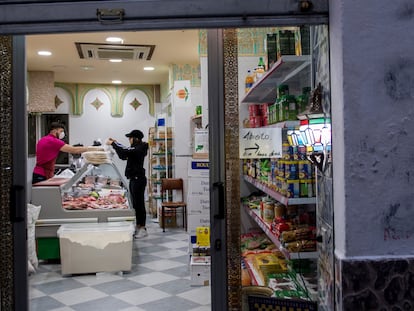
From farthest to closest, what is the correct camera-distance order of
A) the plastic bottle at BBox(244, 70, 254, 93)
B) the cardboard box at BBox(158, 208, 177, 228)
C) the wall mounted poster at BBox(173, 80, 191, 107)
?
the cardboard box at BBox(158, 208, 177, 228), the wall mounted poster at BBox(173, 80, 191, 107), the plastic bottle at BBox(244, 70, 254, 93)

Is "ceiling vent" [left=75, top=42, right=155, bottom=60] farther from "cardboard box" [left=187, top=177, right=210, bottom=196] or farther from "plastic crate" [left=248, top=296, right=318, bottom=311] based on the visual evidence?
"plastic crate" [left=248, top=296, right=318, bottom=311]

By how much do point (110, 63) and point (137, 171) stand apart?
2.52m

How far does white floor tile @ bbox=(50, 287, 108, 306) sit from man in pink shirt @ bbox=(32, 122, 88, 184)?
6.77 feet

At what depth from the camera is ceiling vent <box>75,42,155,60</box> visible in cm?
785

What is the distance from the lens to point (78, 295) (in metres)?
4.78

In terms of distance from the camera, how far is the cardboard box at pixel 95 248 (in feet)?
17.4

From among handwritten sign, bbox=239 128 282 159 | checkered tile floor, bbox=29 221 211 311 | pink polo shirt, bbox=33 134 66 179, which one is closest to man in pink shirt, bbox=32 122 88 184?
pink polo shirt, bbox=33 134 66 179

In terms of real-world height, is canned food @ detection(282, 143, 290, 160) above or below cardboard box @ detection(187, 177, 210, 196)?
above

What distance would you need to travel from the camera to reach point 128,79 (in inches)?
445

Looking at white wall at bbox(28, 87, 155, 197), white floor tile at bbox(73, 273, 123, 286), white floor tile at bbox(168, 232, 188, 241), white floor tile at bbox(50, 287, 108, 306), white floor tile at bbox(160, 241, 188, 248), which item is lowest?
white floor tile at bbox(50, 287, 108, 306)

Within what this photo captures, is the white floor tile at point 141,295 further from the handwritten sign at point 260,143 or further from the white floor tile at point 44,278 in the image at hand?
the handwritten sign at point 260,143

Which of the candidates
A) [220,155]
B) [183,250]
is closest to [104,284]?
[183,250]

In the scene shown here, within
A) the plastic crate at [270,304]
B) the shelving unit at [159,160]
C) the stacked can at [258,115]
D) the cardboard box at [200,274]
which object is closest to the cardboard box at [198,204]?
the cardboard box at [200,274]

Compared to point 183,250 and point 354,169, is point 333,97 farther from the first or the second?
point 183,250
